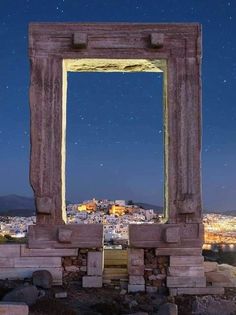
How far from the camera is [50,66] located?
15.1 m

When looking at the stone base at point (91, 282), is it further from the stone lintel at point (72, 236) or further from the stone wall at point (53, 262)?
the stone lintel at point (72, 236)

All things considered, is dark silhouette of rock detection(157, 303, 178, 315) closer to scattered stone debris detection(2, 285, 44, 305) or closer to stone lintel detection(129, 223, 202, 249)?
stone lintel detection(129, 223, 202, 249)

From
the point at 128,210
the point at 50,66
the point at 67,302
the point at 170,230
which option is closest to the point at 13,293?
the point at 67,302

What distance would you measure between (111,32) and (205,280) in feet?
20.5

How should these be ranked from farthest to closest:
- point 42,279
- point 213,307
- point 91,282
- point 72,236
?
point 72,236 < point 91,282 < point 42,279 < point 213,307

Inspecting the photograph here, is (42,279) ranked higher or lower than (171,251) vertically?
lower

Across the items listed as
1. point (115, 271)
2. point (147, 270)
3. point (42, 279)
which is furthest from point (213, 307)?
point (42, 279)

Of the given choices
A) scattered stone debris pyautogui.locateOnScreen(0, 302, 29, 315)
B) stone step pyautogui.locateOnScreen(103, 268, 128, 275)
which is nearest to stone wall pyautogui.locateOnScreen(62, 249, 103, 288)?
stone step pyautogui.locateOnScreen(103, 268, 128, 275)

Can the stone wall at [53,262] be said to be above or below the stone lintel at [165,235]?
below

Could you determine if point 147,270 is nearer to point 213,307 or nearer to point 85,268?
point 85,268

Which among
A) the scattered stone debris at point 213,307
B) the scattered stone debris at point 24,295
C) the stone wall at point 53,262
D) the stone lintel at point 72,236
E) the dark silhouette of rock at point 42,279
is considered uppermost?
the stone lintel at point 72,236

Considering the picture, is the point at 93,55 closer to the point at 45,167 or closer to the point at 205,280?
the point at 45,167

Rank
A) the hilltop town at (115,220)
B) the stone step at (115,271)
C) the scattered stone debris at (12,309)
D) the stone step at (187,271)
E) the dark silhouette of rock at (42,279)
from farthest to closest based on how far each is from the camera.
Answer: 1. the hilltop town at (115,220)
2. the stone step at (115,271)
3. the stone step at (187,271)
4. the dark silhouette of rock at (42,279)
5. the scattered stone debris at (12,309)

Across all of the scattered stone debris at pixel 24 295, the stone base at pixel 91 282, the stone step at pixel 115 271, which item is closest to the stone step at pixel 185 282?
the stone step at pixel 115 271
